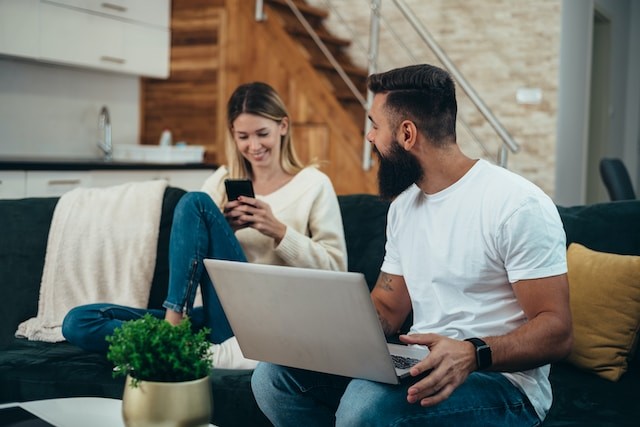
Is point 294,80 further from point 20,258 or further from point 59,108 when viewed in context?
point 20,258

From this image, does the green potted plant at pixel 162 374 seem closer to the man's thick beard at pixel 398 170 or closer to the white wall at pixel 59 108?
the man's thick beard at pixel 398 170

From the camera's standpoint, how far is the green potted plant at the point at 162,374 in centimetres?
135

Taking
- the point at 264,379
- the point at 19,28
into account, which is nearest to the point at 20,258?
the point at 264,379

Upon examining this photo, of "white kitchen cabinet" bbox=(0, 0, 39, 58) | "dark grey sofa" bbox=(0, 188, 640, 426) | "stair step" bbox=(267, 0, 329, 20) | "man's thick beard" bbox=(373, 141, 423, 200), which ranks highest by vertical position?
"stair step" bbox=(267, 0, 329, 20)

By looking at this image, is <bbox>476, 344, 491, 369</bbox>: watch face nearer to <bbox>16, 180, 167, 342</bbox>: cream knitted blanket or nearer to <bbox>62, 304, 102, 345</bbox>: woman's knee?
<bbox>62, 304, 102, 345</bbox>: woman's knee

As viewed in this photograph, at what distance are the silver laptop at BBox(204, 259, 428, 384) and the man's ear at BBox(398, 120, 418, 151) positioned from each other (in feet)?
1.44

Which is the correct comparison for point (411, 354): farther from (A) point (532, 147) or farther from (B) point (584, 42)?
(B) point (584, 42)

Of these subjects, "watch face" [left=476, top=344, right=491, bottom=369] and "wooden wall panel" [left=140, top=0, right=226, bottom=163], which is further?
"wooden wall panel" [left=140, top=0, right=226, bottom=163]

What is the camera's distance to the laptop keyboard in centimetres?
163

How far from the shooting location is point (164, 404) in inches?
53.2

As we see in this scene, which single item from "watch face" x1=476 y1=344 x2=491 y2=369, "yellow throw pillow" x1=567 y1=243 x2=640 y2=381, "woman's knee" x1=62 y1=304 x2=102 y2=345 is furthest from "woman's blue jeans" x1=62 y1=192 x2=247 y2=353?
"watch face" x1=476 y1=344 x2=491 y2=369

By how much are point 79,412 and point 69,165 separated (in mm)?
2631

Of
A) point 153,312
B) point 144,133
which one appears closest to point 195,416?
point 153,312

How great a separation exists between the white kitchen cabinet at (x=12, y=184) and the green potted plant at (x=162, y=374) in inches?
105
